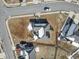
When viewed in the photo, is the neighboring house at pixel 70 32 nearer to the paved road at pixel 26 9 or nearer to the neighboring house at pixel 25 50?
the paved road at pixel 26 9

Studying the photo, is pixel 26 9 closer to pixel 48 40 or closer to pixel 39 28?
pixel 39 28

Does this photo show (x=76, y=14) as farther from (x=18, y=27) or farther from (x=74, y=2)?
(x=18, y=27)

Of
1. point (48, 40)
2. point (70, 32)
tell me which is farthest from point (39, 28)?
point (70, 32)

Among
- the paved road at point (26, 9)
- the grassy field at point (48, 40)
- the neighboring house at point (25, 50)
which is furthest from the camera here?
the paved road at point (26, 9)

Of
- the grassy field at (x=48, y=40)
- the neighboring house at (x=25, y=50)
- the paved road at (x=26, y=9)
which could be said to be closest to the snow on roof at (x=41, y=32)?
the grassy field at (x=48, y=40)

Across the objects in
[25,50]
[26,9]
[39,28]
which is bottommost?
[25,50]

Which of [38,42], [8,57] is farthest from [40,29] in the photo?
[8,57]

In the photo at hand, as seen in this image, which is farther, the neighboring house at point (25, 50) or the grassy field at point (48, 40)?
the grassy field at point (48, 40)

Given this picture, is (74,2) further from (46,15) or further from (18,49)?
(18,49)

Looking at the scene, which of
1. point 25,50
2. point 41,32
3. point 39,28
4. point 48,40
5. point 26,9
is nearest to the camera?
point 25,50

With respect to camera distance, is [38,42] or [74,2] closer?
[38,42]
